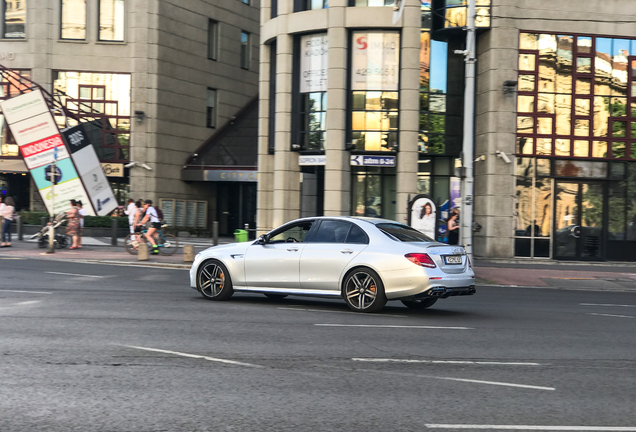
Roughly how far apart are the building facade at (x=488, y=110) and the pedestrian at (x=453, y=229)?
3.04 meters

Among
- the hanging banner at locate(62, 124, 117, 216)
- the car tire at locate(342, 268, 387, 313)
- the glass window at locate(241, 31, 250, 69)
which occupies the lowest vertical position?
the car tire at locate(342, 268, 387, 313)

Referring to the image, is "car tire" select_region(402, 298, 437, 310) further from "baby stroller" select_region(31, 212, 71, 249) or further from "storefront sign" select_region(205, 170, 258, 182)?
"storefront sign" select_region(205, 170, 258, 182)

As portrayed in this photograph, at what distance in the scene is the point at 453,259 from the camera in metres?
11.8

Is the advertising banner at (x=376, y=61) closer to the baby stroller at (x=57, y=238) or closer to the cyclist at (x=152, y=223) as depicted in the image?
the cyclist at (x=152, y=223)

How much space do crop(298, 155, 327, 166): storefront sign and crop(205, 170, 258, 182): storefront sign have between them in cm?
845

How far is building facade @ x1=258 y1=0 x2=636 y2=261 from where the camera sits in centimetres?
2805

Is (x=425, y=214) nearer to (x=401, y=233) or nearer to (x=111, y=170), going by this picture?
(x=401, y=233)

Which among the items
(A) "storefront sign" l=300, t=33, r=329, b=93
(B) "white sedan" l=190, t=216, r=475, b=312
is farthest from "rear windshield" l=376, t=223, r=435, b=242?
(A) "storefront sign" l=300, t=33, r=329, b=93

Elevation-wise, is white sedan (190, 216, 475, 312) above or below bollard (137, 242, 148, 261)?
above

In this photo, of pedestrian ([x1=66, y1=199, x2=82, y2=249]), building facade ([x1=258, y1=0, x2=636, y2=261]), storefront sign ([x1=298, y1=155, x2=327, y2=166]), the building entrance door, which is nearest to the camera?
pedestrian ([x1=66, y1=199, x2=82, y2=249])

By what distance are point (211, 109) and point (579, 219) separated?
897 inches

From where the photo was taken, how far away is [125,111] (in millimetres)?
39438

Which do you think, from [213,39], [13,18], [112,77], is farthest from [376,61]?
[13,18]

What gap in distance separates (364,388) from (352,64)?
24.3m
